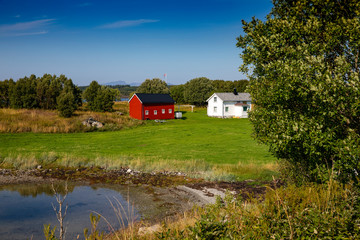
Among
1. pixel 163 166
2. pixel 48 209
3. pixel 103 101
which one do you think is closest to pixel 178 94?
pixel 103 101

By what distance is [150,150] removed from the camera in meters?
27.4

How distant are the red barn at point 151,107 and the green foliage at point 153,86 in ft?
130

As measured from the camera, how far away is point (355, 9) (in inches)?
371

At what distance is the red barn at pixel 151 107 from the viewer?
54438 mm

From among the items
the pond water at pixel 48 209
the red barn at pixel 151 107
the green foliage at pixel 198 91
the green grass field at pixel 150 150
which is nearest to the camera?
the pond water at pixel 48 209

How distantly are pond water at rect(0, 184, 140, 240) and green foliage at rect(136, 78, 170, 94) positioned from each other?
83.4 m

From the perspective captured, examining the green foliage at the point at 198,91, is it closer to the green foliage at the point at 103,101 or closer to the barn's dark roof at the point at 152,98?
the barn's dark roof at the point at 152,98

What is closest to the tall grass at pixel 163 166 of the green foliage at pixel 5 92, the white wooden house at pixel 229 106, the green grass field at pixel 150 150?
the green grass field at pixel 150 150

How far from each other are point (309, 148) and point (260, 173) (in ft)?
33.8

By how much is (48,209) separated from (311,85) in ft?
41.6

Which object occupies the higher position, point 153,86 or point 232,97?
point 153,86

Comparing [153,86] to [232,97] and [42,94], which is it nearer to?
[232,97]

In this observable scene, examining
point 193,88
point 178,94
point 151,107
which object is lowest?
point 151,107

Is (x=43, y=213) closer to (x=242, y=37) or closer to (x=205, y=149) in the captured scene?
(x=242, y=37)
